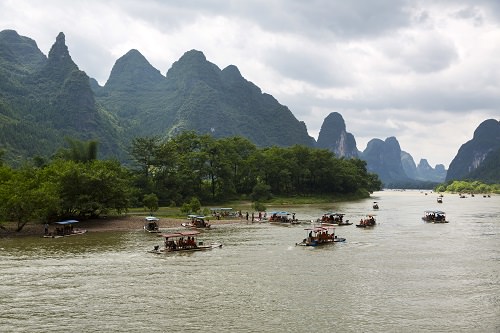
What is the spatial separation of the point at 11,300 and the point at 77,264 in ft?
32.6

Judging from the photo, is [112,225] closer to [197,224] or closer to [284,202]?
[197,224]

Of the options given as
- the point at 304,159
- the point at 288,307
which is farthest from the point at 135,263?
the point at 304,159

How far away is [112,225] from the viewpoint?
2341 inches

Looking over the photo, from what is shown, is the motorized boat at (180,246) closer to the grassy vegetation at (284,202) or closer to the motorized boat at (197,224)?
the motorized boat at (197,224)

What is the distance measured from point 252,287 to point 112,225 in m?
36.2

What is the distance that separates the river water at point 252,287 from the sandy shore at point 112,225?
21.3 feet

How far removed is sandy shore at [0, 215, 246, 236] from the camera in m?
53.7

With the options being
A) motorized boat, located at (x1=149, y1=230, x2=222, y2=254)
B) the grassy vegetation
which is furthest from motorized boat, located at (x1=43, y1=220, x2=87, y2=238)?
the grassy vegetation

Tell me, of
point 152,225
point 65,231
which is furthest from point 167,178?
point 65,231

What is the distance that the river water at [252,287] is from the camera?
2175 centimetres

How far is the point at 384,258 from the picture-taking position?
38.1 metres

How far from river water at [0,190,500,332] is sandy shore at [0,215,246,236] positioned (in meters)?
6.49

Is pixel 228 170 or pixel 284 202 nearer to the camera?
pixel 228 170

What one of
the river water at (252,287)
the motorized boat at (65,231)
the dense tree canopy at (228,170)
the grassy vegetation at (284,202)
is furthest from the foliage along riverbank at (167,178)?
the river water at (252,287)
